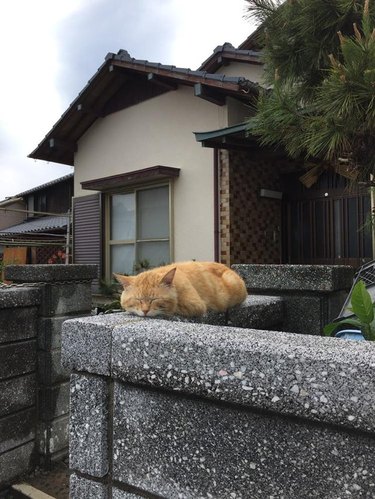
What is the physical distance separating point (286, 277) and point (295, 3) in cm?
178

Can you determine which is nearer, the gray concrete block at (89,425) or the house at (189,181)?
the gray concrete block at (89,425)

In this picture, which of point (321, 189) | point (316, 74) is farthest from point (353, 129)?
point (321, 189)

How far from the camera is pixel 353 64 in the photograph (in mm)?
1900

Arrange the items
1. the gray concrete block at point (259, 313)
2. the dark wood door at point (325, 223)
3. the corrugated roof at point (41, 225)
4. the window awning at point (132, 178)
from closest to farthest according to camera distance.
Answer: the gray concrete block at point (259, 313), the dark wood door at point (325, 223), the window awning at point (132, 178), the corrugated roof at point (41, 225)

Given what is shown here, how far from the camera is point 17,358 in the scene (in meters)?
2.70

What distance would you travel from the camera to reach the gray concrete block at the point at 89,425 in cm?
124

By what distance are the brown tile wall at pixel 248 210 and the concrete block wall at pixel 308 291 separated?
139 inches

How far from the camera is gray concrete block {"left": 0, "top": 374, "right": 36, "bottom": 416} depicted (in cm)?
260

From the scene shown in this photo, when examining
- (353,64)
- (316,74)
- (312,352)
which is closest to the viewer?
(312,352)

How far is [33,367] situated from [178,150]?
4.96m

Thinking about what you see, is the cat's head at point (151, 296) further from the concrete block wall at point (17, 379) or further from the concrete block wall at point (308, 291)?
the concrete block wall at point (17, 379)

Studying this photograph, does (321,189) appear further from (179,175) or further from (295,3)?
(295,3)

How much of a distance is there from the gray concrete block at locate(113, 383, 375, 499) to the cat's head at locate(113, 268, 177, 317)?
45 centimetres

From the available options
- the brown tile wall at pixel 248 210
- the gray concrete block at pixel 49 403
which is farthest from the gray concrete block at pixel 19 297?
the brown tile wall at pixel 248 210
